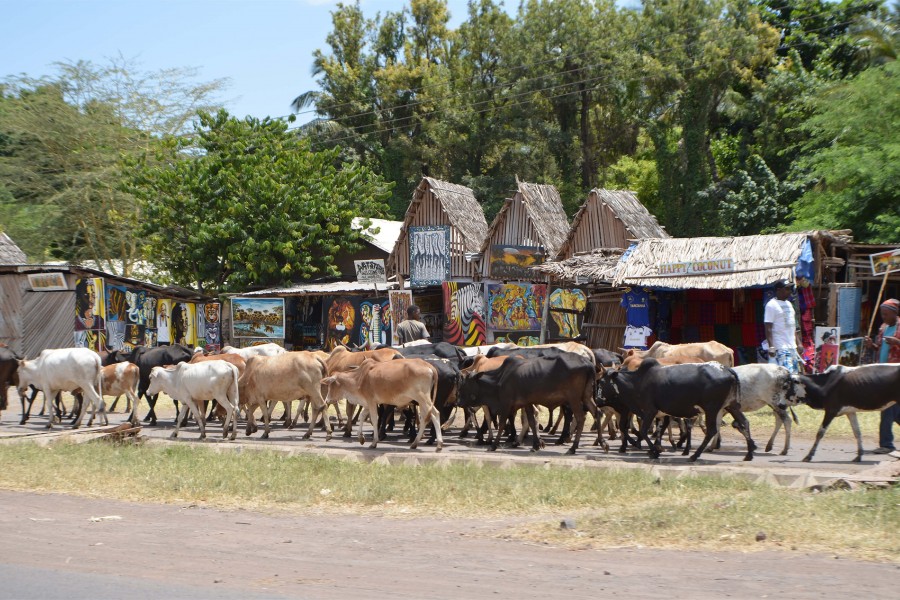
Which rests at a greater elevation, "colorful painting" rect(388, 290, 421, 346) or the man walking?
"colorful painting" rect(388, 290, 421, 346)

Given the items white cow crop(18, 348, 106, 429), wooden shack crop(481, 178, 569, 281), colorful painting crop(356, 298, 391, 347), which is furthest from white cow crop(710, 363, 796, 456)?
colorful painting crop(356, 298, 391, 347)

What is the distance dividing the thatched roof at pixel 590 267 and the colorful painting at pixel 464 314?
15.7 ft

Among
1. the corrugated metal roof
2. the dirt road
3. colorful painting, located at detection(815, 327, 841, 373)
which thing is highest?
the corrugated metal roof

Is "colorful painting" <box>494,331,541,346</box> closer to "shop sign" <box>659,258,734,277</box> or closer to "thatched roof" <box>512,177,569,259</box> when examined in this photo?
"thatched roof" <box>512,177,569,259</box>

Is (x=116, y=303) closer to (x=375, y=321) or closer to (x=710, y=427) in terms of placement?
(x=375, y=321)

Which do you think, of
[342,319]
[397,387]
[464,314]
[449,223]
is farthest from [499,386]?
[342,319]

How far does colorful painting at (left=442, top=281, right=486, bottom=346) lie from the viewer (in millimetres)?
28828

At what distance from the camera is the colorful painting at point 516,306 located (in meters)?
27.3

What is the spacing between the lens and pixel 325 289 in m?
32.7

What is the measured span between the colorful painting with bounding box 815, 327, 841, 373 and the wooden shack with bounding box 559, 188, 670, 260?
25.8 feet

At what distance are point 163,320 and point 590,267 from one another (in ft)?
54.3

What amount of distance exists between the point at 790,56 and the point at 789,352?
1246 inches

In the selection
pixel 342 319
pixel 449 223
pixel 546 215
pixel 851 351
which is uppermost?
pixel 546 215

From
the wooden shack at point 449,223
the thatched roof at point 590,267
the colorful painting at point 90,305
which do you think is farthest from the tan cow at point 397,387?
the colorful painting at point 90,305
